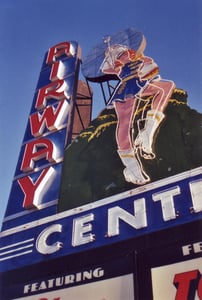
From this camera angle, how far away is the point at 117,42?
48.4 ft

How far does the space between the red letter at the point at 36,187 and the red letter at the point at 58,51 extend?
6.19 metres

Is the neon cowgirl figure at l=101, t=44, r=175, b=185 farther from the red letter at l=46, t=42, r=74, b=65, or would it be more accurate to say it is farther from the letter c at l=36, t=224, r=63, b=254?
the red letter at l=46, t=42, r=74, b=65

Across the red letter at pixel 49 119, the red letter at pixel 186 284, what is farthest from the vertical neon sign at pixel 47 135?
the red letter at pixel 186 284

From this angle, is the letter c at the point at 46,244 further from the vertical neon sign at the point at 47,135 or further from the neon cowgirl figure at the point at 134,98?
the neon cowgirl figure at the point at 134,98

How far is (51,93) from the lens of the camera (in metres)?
14.8

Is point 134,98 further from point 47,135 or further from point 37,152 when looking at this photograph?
point 37,152

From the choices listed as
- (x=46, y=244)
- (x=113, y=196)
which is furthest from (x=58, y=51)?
(x=46, y=244)

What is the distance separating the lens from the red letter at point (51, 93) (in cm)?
1455

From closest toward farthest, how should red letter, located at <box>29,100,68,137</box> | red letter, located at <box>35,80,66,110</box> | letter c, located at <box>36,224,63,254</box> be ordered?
letter c, located at <box>36,224,63,254</box> → red letter, located at <box>29,100,68,137</box> → red letter, located at <box>35,80,66,110</box>

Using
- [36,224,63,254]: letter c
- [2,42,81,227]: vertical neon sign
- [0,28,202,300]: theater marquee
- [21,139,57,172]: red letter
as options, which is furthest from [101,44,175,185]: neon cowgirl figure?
[21,139,57,172]: red letter

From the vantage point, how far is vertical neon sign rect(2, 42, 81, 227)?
465 inches

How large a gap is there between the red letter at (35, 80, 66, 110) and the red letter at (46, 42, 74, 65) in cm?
174

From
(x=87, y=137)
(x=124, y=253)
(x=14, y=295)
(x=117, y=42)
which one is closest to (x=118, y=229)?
(x=124, y=253)

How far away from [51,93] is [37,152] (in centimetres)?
276
